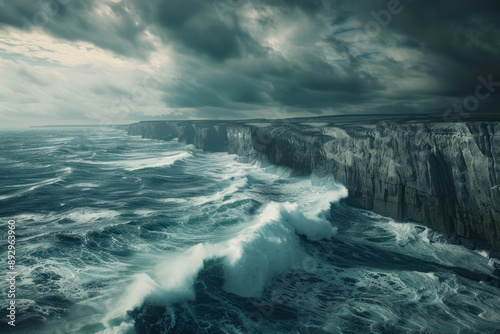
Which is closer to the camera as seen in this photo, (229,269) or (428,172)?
(229,269)

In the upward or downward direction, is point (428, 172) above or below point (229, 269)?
above

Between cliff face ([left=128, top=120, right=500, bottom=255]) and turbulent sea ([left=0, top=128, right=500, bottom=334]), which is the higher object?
cliff face ([left=128, top=120, right=500, bottom=255])

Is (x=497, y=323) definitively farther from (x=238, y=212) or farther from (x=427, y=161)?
(x=238, y=212)

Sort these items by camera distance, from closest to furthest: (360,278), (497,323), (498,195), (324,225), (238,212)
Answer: (497,323) < (360,278) < (498,195) < (324,225) < (238,212)

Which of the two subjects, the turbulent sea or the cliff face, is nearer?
the turbulent sea

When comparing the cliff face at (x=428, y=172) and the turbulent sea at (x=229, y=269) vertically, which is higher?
the cliff face at (x=428, y=172)

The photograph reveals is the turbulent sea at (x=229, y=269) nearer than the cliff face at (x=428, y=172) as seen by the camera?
Yes

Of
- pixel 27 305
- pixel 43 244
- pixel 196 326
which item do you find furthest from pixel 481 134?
pixel 43 244

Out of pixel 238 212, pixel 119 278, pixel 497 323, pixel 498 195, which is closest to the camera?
pixel 497 323
